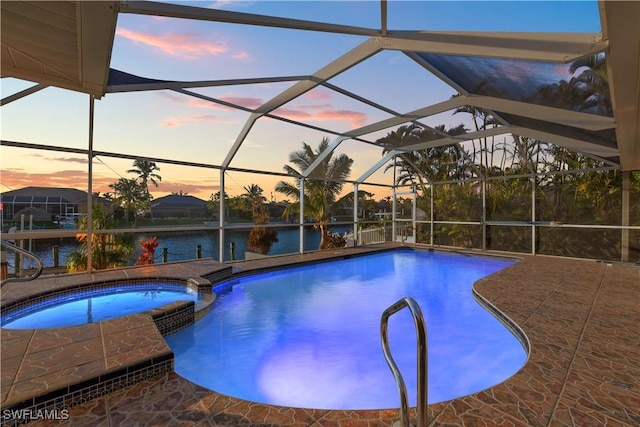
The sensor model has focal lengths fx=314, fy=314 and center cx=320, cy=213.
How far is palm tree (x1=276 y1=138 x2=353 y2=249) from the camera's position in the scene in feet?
44.4

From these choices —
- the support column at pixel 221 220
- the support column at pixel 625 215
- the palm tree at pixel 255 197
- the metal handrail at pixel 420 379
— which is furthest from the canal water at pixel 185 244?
the support column at pixel 625 215

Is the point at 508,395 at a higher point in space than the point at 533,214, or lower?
lower

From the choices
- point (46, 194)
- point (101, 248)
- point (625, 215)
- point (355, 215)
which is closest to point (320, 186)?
point (355, 215)

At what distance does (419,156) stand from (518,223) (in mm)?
7854

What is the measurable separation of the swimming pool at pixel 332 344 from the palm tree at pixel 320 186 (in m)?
6.04

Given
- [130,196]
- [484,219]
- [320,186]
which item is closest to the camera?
[130,196]

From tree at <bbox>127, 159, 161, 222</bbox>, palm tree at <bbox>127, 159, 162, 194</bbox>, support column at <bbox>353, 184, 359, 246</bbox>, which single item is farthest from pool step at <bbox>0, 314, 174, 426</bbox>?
support column at <bbox>353, 184, 359, 246</bbox>

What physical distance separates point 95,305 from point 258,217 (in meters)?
10.8

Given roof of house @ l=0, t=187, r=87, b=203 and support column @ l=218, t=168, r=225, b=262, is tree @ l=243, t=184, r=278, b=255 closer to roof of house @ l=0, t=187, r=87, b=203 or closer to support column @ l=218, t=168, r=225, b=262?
support column @ l=218, t=168, r=225, b=262

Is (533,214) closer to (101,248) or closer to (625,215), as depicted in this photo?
(625,215)

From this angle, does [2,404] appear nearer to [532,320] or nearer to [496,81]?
[532,320]

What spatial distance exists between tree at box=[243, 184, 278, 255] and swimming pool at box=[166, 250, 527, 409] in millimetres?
8413

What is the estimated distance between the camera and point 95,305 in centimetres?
536

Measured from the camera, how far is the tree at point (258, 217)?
52.3ft
